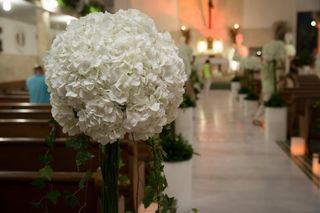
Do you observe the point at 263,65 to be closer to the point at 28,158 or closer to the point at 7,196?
the point at 28,158

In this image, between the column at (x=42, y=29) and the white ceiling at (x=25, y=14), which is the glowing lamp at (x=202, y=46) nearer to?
the white ceiling at (x=25, y=14)

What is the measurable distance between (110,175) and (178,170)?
2631mm

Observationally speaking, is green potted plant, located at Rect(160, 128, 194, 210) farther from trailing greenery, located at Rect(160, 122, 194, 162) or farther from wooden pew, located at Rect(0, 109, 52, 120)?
wooden pew, located at Rect(0, 109, 52, 120)

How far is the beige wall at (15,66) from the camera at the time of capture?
9883mm

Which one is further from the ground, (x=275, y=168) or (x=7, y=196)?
(x=7, y=196)

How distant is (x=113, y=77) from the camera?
3.73ft

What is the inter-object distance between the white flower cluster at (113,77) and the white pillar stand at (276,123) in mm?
6196

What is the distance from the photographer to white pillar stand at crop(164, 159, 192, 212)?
387 cm

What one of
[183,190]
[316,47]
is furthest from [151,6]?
[183,190]

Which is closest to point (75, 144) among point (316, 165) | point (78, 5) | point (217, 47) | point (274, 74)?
point (316, 165)

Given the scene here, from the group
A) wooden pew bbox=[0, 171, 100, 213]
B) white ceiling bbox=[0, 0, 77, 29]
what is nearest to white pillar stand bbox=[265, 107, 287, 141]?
white ceiling bbox=[0, 0, 77, 29]

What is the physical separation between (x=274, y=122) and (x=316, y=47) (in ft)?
39.6

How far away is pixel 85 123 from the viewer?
1.17 metres

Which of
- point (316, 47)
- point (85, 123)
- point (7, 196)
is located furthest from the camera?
point (316, 47)
